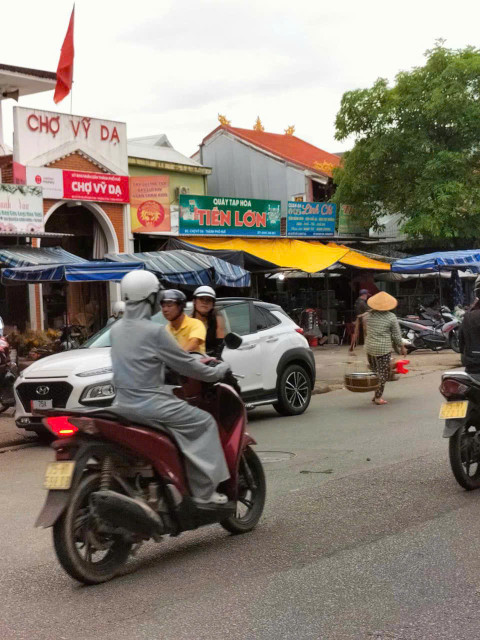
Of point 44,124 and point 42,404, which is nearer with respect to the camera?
point 42,404

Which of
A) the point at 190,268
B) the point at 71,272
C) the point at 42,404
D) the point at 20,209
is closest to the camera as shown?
the point at 42,404

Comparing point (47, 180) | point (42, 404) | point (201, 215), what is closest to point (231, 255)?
point (201, 215)

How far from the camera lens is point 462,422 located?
22.5 ft

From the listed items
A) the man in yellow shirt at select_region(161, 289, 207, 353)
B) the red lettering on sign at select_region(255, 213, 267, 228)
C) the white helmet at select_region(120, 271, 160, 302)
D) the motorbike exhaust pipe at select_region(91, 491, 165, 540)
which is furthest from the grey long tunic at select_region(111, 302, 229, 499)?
the red lettering on sign at select_region(255, 213, 267, 228)

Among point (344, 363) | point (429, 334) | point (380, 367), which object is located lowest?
point (344, 363)

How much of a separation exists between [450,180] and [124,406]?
27242 mm

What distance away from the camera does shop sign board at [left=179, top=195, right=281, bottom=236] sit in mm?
24406

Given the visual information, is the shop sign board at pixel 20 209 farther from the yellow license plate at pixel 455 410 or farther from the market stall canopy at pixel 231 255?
the yellow license plate at pixel 455 410

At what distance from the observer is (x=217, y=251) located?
2252 centimetres

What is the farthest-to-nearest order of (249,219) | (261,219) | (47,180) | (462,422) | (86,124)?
(261,219) → (249,219) → (86,124) → (47,180) → (462,422)

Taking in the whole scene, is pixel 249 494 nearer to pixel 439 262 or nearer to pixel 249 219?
pixel 439 262

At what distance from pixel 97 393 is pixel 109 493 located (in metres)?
5.13

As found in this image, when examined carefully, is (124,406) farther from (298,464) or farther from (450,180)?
(450,180)

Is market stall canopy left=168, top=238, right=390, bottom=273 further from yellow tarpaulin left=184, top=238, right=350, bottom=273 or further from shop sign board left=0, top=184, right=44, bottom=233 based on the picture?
shop sign board left=0, top=184, right=44, bottom=233
